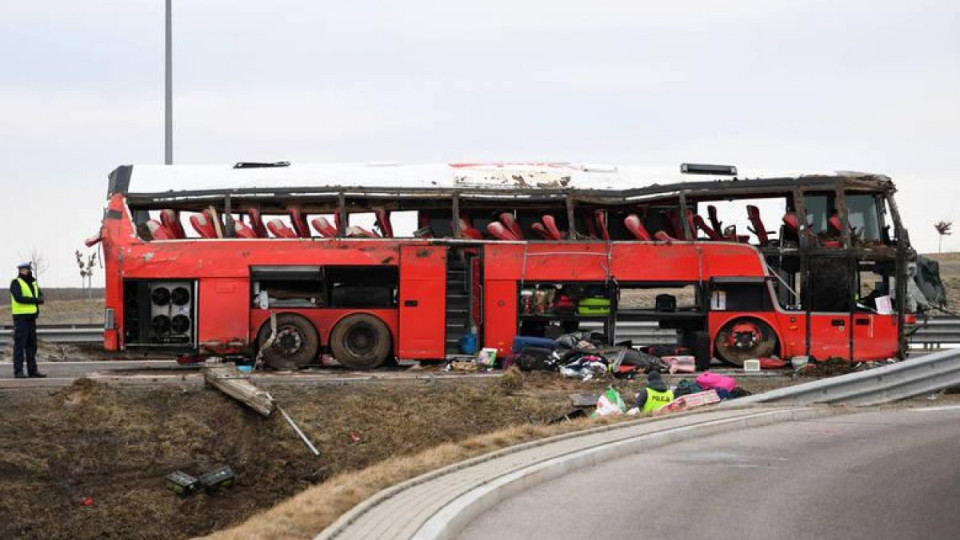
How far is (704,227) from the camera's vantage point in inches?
947

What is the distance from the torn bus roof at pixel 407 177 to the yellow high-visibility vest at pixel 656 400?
24.0 ft

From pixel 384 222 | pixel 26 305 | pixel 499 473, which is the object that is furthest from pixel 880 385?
pixel 26 305

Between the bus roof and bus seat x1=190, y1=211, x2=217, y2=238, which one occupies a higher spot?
the bus roof

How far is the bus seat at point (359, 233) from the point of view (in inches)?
927

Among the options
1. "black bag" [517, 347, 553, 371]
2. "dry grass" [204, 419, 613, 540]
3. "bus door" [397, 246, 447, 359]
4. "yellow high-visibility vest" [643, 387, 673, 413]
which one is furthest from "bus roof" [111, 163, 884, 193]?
"dry grass" [204, 419, 613, 540]

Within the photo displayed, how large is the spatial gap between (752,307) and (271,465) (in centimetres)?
1059

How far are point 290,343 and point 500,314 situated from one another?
12.9 feet

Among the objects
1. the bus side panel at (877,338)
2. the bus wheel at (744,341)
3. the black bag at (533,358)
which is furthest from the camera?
the bus wheel at (744,341)

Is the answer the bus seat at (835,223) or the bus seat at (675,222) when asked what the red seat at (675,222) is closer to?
the bus seat at (675,222)

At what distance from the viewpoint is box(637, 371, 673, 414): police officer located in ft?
56.1

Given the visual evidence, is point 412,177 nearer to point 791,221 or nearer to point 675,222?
point 675,222

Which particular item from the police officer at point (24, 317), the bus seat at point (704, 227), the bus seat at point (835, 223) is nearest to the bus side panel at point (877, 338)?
the bus seat at point (835, 223)

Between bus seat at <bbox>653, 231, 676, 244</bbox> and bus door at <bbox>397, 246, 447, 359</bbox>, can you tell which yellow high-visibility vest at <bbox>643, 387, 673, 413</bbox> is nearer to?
bus seat at <bbox>653, 231, 676, 244</bbox>

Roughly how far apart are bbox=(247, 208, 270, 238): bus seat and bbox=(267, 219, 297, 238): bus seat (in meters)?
0.24
